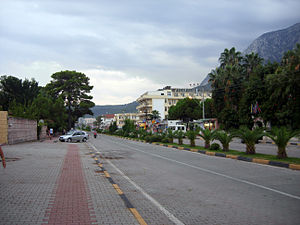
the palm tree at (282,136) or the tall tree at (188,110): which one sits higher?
the tall tree at (188,110)

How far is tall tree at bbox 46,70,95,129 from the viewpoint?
74.9 metres

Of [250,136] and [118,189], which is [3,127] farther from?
[118,189]

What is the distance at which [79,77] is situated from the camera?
7625 cm

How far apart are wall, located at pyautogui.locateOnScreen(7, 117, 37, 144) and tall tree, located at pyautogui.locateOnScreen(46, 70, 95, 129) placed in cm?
3254

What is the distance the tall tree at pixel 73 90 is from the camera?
2948 inches

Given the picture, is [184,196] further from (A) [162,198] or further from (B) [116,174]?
(B) [116,174]

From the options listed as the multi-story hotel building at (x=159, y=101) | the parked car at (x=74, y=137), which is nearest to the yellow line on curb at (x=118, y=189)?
the parked car at (x=74, y=137)

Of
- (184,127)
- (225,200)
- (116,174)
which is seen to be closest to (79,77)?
(184,127)

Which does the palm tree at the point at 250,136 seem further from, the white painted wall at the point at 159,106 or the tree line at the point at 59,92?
the white painted wall at the point at 159,106

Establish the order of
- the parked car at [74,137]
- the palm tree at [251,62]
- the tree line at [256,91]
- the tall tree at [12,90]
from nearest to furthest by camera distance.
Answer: the tree line at [256,91]
the parked car at [74,137]
the palm tree at [251,62]
the tall tree at [12,90]

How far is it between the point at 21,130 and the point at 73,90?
4185cm

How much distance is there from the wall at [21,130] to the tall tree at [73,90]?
3254 centimetres

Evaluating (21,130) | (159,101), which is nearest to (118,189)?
(21,130)

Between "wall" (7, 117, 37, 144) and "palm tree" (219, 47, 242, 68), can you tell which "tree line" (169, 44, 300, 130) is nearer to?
"palm tree" (219, 47, 242, 68)
